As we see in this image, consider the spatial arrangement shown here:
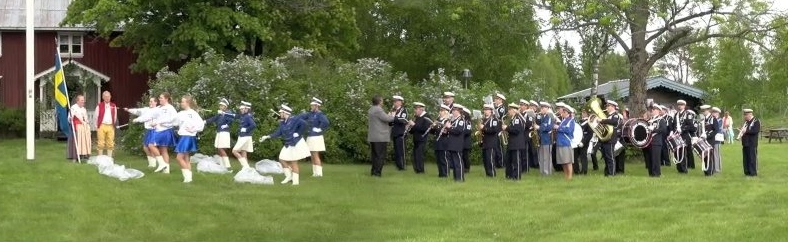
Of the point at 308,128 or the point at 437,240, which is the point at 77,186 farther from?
the point at 437,240

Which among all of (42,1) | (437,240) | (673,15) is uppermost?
(42,1)

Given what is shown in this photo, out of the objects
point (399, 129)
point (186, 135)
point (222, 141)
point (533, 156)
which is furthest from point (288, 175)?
point (533, 156)

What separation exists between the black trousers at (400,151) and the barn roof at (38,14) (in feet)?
73.4

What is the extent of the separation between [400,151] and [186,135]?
606 centimetres

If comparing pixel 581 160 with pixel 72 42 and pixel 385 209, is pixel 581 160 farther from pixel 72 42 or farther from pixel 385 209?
pixel 72 42

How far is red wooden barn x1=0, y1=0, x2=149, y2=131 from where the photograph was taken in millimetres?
41000

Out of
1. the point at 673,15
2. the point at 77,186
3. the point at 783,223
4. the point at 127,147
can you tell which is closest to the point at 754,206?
the point at 783,223

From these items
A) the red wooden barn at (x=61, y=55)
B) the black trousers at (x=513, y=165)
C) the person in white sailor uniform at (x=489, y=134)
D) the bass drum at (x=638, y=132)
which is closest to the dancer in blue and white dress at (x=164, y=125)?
the person in white sailor uniform at (x=489, y=134)

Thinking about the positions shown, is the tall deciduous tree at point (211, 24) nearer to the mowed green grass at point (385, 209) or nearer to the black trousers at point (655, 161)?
the mowed green grass at point (385, 209)

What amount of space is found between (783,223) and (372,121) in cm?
985

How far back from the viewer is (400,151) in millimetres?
22656

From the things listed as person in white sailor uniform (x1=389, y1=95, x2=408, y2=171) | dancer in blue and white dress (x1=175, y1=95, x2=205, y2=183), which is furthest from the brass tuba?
dancer in blue and white dress (x1=175, y1=95, x2=205, y2=183)

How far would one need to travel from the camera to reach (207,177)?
18.5 m

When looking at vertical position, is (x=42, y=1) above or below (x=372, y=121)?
above
